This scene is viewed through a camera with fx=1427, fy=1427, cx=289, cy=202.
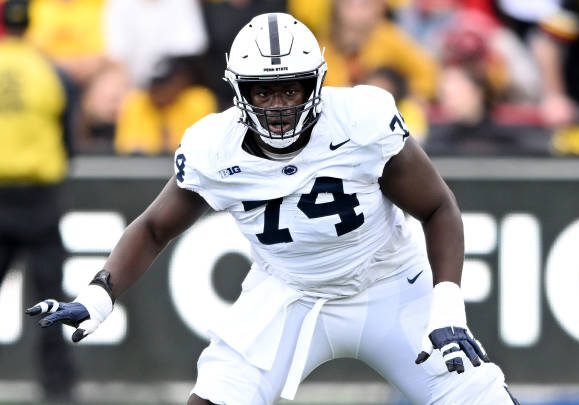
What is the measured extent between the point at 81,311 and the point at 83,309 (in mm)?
14

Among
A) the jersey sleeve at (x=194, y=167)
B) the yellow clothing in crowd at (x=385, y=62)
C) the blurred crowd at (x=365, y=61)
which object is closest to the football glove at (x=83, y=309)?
the jersey sleeve at (x=194, y=167)

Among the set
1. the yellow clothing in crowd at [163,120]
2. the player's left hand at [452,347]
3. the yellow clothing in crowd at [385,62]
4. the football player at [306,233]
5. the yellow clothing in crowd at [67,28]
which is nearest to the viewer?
the player's left hand at [452,347]

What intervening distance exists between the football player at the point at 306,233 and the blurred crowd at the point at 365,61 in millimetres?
3474

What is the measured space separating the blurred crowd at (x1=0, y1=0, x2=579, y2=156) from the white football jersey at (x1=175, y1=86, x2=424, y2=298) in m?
3.55

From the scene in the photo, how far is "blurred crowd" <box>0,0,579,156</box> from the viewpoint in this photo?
337 inches

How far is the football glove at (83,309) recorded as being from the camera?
4645 millimetres

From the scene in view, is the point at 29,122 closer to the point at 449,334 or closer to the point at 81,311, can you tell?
the point at 81,311

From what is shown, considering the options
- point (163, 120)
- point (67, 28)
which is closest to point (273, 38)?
point (163, 120)

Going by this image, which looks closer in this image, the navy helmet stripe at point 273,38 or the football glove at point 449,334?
the football glove at point 449,334

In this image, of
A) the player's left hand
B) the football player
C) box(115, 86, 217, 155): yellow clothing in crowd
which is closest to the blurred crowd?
box(115, 86, 217, 155): yellow clothing in crowd

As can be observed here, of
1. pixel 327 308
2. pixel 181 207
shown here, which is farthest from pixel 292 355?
pixel 181 207

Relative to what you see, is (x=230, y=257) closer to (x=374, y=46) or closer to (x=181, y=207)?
(x=374, y=46)

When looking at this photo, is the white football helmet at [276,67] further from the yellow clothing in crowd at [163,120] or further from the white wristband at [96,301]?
the yellow clothing in crowd at [163,120]

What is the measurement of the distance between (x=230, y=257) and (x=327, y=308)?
2.97m
